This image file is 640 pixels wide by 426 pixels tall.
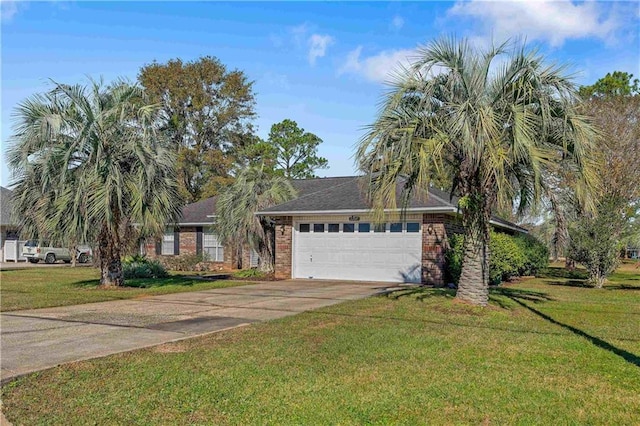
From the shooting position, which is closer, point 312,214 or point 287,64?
point 287,64

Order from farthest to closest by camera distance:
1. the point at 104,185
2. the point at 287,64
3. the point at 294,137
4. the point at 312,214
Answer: the point at 294,137
the point at 312,214
the point at 287,64
the point at 104,185

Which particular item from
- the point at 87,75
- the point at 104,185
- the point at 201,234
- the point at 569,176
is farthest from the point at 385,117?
the point at 201,234

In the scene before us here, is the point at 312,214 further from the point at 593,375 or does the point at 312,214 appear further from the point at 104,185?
the point at 593,375

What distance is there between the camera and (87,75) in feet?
45.3

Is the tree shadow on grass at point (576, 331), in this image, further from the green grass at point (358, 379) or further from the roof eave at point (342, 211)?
the roof eave at point (342, 211)

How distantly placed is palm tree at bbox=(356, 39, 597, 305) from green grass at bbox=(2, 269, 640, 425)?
2.49 meters

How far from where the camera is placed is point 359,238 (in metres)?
17.9

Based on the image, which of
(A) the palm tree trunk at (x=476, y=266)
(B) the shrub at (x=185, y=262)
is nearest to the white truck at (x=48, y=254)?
(B) the shrub at (x=185, y=262)

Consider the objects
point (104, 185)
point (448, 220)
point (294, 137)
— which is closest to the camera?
point (104, 185)

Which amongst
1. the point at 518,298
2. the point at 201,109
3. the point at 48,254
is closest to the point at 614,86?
the point at 518,298

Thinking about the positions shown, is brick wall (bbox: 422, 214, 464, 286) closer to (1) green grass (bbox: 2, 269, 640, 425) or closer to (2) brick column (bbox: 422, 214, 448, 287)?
(2) brick column (bbox: 422, 214, 448, 287)

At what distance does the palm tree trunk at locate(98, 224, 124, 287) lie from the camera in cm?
1437

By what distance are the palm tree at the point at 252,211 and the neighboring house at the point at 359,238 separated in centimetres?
51

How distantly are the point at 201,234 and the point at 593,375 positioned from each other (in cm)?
2075
